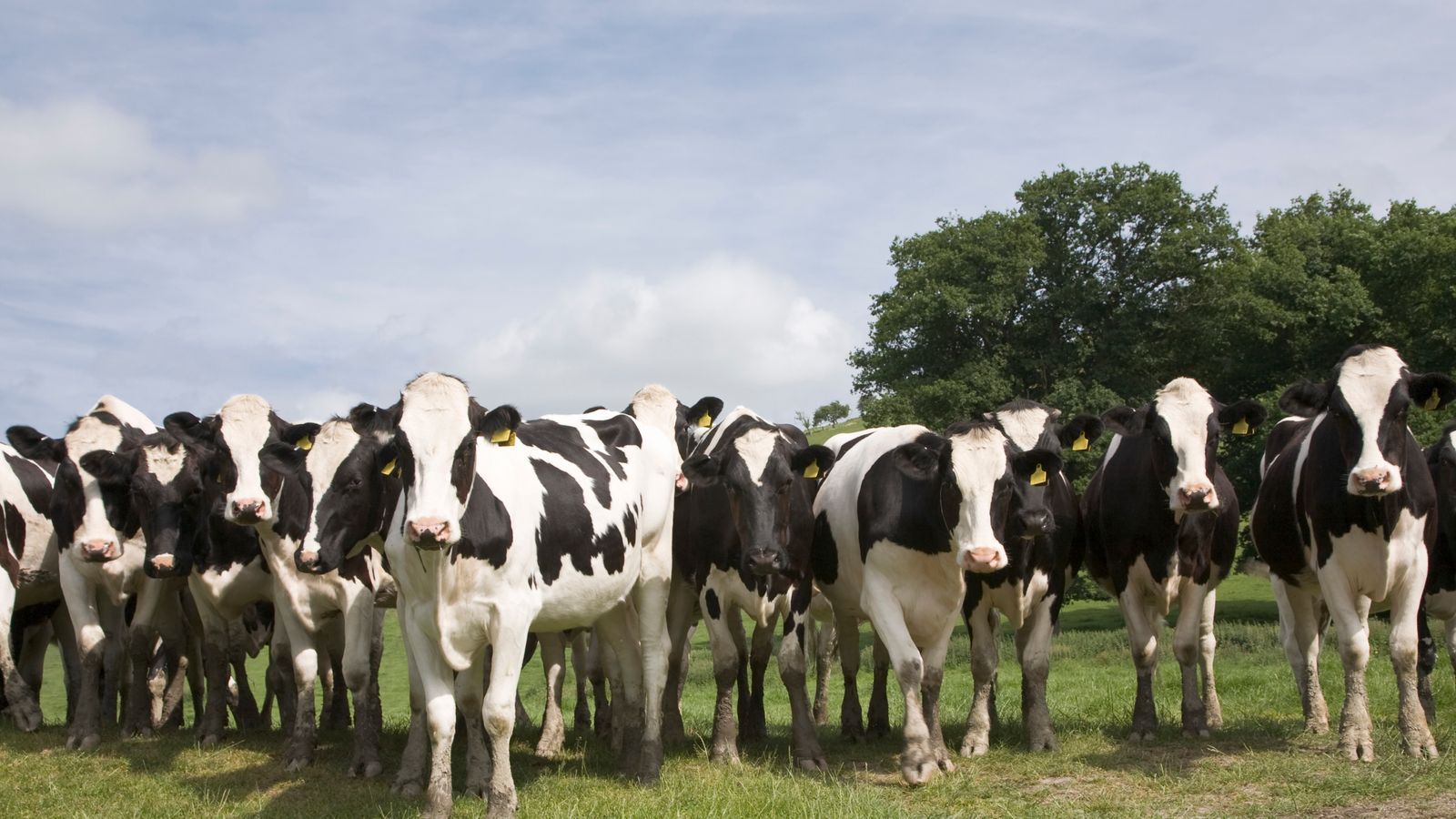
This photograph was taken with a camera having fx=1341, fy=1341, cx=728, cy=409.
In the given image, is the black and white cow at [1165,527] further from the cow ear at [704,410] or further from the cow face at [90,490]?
the cow face at [90,490]

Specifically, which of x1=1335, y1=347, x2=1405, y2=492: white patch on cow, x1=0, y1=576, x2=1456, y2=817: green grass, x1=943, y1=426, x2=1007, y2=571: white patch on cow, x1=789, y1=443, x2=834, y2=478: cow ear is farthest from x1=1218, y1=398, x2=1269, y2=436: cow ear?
x1=789, y1=443, x2=834, y2=478: cow ear

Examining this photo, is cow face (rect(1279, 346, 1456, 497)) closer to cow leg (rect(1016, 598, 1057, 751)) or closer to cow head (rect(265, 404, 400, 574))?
cow leg (rect(1016, 598, 1057, 751))

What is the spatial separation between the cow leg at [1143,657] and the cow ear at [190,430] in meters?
8.15

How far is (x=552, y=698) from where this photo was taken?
39.1 ft

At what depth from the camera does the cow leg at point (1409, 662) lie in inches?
382

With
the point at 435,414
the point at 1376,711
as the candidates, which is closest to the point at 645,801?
the point at 435,414

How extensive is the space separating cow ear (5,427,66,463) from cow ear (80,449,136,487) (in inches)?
38.4

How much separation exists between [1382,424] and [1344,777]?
2.67 m

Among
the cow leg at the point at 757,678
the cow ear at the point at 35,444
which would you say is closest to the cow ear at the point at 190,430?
the cow ear at the point at 35,444

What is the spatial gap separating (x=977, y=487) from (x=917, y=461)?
715mm

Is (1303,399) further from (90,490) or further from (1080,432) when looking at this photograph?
(90,490)

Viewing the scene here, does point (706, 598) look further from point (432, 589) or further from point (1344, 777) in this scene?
point (1344, 777)

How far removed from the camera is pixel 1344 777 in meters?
8.99

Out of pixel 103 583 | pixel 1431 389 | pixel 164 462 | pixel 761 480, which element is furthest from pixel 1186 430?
pixel 103 583
